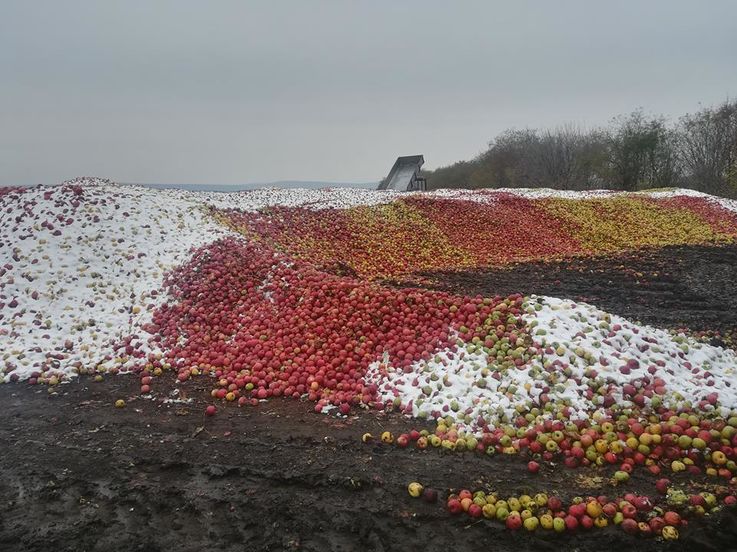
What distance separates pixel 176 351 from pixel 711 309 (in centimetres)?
1124

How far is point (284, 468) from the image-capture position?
203 inches

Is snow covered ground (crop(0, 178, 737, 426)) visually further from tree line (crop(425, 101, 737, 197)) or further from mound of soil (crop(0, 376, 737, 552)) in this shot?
tree line (crop(425, 101, 737, 197))

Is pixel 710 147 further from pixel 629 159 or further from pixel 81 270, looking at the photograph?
pixel 81 270

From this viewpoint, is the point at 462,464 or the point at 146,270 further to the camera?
the point at 146,270

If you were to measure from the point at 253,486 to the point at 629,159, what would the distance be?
51.5 meters

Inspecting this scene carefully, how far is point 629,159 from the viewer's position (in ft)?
152

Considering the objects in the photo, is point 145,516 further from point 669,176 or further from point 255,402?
point 669,176

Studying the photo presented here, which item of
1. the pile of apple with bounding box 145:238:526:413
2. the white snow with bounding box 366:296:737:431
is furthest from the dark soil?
the pile of apple with bounding box 145:238:526:413

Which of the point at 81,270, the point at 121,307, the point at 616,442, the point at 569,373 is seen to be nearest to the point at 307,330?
the point at 569,373

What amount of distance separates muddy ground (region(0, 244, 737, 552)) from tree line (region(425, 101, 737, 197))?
130 ft

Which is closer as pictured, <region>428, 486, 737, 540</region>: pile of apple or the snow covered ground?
<region>428, 486, 737, 540</region>: pile of apple

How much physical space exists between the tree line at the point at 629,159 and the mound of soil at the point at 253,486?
39656 millimetres

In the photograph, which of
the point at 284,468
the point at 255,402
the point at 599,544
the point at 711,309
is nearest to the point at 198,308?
the point at 255,402

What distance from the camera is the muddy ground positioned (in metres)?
4.19
